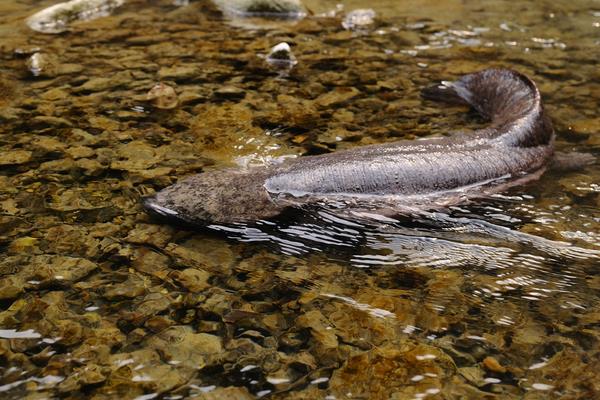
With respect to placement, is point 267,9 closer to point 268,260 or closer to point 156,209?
point 156,209

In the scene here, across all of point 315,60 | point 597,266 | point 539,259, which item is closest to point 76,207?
point 539,259

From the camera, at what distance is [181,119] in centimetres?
599

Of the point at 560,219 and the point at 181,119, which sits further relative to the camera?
the point at 181,119

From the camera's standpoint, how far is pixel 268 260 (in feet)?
13.3

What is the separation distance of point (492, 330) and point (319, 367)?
94 centimetres

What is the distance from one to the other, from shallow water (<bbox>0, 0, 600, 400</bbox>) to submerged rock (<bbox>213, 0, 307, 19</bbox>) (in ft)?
7.47

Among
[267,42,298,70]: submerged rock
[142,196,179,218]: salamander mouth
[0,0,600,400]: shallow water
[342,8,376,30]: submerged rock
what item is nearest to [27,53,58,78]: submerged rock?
[0,0,600,400]: shallow water

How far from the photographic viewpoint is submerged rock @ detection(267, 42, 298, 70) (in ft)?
24.4

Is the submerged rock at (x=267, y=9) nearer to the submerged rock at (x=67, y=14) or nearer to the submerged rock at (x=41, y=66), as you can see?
the submerged rock at (x=67, y=14)

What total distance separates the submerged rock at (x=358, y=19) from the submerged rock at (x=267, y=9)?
0.65 meters

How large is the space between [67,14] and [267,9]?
2.62 metres

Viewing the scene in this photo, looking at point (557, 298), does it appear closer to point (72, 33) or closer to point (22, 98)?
point (22, 98)

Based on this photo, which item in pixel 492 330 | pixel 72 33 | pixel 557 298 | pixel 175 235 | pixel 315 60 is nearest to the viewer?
pixel 492 330

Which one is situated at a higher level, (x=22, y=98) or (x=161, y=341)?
(x=22, y=98)
